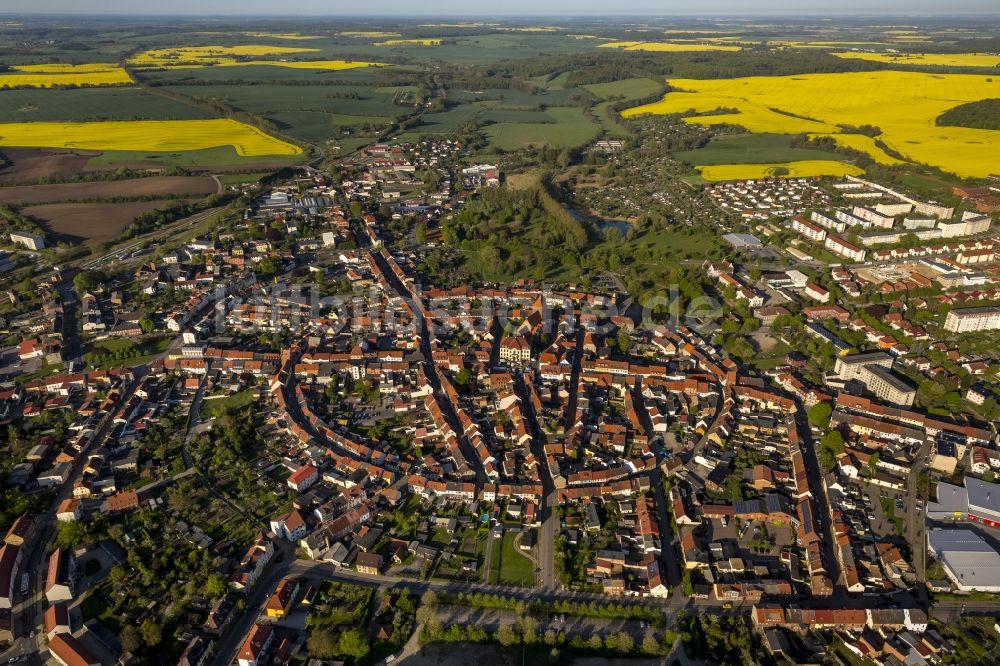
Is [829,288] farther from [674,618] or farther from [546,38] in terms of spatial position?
[546,38]

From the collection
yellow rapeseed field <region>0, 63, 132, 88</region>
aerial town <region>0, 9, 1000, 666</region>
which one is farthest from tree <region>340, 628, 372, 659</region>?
yellow rapeseed field <region>0, 63, 132, 88</region>

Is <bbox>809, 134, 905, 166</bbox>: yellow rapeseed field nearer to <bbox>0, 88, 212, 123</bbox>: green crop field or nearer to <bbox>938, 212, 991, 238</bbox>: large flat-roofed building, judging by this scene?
<bbox>938, 212, 991, 238</bbox>: large flat-roofed building

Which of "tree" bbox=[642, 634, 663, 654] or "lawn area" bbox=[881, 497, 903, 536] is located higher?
"lawn area" bbox=[881, 497, 903, 536]

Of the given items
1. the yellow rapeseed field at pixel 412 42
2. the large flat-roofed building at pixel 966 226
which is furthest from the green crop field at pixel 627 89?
the yellow rapeseed field at pixel 412 42

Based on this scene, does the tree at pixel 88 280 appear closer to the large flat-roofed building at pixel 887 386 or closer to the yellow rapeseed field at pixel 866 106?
the large flat-roofed building at pixel 887 386

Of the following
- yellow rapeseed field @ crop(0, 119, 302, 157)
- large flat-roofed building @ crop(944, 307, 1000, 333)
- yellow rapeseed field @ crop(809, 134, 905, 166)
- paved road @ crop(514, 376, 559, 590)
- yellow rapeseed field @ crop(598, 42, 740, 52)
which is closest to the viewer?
paved road @ crop(514, 376, 559, 590)

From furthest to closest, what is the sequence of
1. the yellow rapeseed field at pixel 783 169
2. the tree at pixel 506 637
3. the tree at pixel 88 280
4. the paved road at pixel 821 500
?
the yellow rapeseed field at pixel 783 169 < the tree at pixel 88 280 < the paved road at pixel 821 500 < the tree at pixel 506 637

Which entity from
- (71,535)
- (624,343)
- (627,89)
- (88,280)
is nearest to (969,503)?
(624,343)
